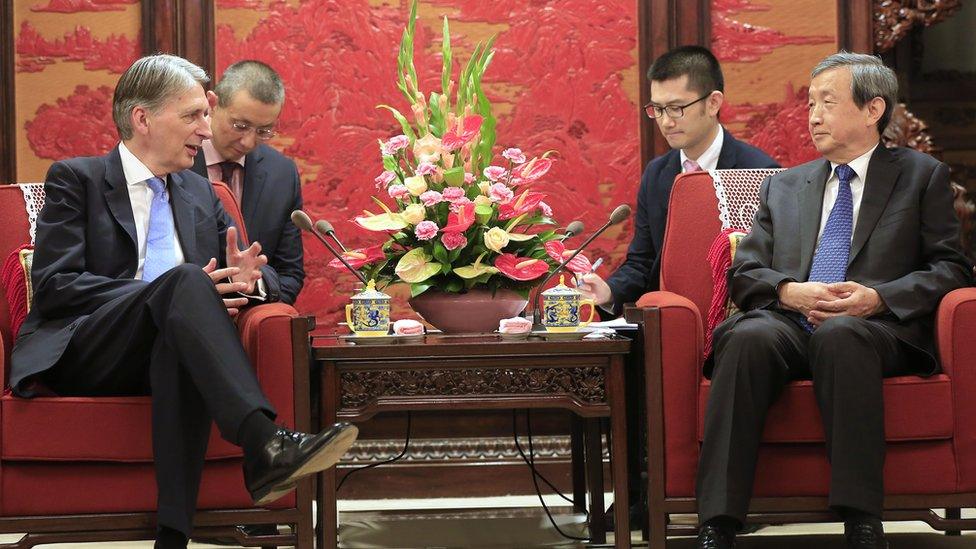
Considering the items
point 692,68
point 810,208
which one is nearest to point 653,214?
point 692,68

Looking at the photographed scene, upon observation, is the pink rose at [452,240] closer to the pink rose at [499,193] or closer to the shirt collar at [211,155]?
the pink rose at [499,193]

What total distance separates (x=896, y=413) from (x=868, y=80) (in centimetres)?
86

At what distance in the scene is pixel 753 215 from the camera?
116 inches

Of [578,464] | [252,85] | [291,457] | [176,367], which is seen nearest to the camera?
[291,457]

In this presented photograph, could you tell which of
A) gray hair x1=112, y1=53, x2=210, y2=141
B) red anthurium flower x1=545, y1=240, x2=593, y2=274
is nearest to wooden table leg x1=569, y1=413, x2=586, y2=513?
red anthurium flower x1=545, y1=240, x2=593, y2=274

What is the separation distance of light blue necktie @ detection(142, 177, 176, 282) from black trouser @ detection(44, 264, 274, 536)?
0.26 metres

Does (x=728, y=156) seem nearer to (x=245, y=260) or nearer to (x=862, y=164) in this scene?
(x=862, y=164)

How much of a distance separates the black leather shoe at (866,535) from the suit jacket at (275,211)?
172cm

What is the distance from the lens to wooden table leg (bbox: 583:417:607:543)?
2836 millimetres

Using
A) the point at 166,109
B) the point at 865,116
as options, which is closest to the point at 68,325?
the point at 166,109

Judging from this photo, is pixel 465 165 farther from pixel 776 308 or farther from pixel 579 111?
pixel 579 111

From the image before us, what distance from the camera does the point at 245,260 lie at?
104 inches

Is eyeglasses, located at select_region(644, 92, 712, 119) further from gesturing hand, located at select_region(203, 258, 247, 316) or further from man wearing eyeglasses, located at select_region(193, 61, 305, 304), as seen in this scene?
gesturing hand, located at select_region(203, 258, 247, 316)

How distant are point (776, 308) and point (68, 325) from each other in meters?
1.56
